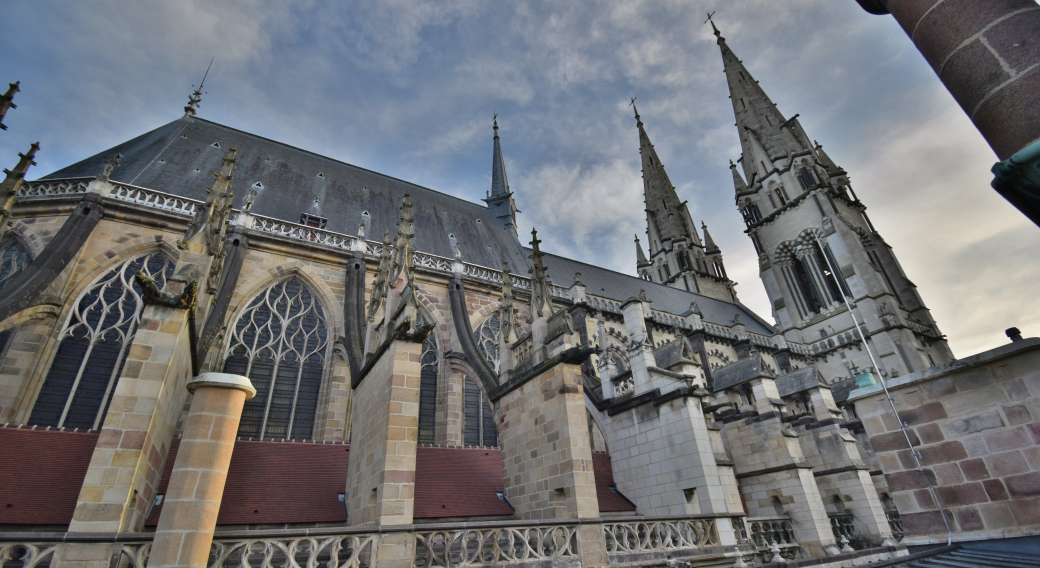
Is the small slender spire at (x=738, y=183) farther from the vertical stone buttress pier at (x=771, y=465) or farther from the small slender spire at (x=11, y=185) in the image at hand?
the small slender spire at (x=11, y=185)

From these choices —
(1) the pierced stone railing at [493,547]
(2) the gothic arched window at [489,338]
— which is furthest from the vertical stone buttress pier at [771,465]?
(1) the pierced stone railing at [493,547]

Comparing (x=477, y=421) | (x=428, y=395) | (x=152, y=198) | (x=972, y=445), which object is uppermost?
(x=152, y=198)

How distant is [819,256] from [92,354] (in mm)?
35798

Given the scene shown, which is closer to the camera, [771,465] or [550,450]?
[550,450]

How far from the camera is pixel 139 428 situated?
4965mm

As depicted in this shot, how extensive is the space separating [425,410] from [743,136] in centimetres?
3578

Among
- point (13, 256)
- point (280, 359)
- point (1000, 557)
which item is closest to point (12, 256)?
point (13, 256)

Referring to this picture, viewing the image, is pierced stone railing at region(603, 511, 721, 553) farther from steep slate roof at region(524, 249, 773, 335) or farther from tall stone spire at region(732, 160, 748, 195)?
tall stone spire at region(732, 160, 748, 195)

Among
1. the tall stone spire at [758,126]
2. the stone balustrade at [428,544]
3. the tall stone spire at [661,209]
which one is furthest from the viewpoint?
the tall stone spire at [661,209]

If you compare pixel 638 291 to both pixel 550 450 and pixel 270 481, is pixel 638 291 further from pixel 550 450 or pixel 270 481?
pixel 270 481

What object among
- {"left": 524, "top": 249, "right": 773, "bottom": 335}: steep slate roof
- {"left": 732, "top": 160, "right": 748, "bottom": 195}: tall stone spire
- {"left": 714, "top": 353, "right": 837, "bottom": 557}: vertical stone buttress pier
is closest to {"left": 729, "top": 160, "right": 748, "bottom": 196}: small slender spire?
{"left": 732, "top": 160, "right": 748, "bottom": 195}: tall stone spire

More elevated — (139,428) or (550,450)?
(139,428)

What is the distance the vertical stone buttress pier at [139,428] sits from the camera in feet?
14.4

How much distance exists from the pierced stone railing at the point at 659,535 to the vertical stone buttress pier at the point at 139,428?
5.88 metres
